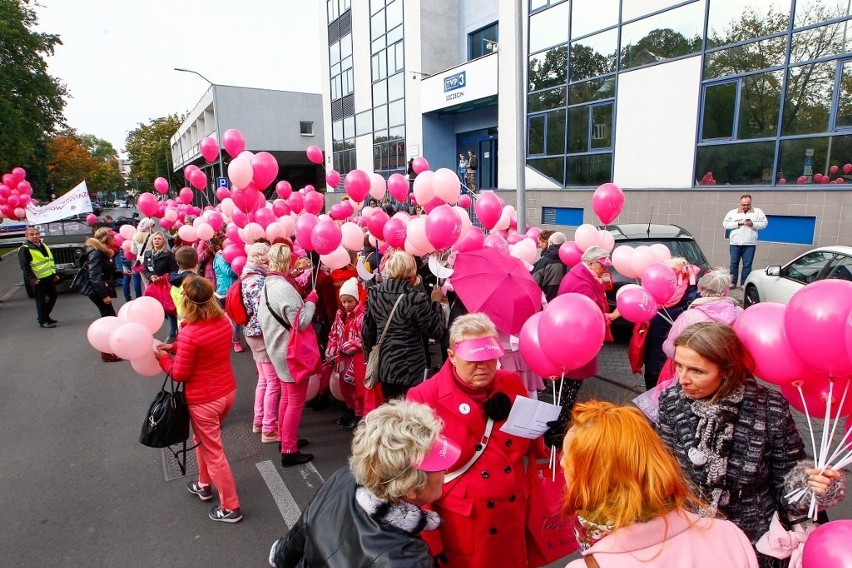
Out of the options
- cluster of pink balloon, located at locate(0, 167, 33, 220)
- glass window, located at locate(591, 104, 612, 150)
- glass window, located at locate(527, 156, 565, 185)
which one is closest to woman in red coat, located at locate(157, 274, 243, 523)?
glass window, located at locate(591, 104, 612, 150)

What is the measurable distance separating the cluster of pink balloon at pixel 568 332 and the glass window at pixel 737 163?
10190mm

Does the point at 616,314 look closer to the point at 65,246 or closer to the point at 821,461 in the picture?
the point at 821,461

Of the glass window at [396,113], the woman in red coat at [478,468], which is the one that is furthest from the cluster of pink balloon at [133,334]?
the glass window at [396,113]

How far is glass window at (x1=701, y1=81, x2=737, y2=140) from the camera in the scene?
429 inches

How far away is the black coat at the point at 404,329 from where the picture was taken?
403 centimetres

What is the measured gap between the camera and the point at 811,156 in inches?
386

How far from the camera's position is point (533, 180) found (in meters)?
16.3

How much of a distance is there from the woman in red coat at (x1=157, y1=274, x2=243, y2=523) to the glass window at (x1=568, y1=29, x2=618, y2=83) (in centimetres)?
1317

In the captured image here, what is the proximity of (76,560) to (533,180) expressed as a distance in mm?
15163

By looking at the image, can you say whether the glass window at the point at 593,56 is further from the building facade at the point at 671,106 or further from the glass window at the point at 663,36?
the glass window at the point at 663,36

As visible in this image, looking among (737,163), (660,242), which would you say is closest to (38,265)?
(660,242)

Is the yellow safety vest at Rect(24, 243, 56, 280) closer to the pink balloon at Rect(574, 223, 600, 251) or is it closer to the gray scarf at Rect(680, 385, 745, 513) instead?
the pink balloon at Rect(574, 223, 600, 251)

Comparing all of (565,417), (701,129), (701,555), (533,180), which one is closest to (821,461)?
(701,555)

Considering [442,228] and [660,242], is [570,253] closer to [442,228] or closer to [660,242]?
[442,228]
